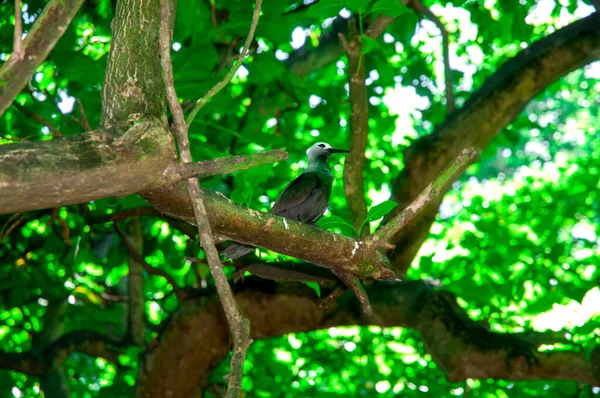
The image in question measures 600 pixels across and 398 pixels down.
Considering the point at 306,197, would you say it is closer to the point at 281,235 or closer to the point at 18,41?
the point at 281,235

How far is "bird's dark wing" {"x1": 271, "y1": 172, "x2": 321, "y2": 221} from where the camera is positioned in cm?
508

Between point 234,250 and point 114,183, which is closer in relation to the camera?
point 114,183

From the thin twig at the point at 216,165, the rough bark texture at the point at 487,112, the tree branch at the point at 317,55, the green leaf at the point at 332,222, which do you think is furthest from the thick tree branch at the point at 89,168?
the tree branch at the point at 317,55

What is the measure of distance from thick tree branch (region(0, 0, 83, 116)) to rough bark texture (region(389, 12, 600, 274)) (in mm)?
3761

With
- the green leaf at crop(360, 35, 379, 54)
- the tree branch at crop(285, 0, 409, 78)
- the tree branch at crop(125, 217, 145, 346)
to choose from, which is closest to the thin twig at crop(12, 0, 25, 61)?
the green leaf at crop(360, 35, 379, 54)

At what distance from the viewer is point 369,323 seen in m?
5.21

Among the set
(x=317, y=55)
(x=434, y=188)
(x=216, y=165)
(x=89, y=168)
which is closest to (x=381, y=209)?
(x=434, y=188)

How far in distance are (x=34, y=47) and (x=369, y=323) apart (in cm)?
383

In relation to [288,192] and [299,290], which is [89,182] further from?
[299,290]

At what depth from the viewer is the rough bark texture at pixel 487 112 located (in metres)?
5.52

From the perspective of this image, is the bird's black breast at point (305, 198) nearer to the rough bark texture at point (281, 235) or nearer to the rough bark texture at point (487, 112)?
the rough bark texture at point (487, 112)

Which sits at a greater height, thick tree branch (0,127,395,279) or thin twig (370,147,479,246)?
thin twig (370,147,479,246)

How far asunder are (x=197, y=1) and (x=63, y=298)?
363cm

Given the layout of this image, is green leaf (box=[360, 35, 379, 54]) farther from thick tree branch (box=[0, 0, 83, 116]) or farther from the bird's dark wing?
thick tree branch (box=[0, 0, 83, 116])
